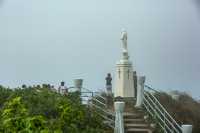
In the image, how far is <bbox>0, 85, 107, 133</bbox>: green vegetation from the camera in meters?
11.6

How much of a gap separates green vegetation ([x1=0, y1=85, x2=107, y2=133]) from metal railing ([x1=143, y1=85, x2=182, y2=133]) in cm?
201

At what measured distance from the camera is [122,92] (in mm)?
27766

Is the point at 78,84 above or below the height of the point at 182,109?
above

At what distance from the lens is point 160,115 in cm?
2469

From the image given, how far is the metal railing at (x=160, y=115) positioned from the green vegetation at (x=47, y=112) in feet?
6.60

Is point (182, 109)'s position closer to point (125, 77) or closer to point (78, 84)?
point (125, 77)

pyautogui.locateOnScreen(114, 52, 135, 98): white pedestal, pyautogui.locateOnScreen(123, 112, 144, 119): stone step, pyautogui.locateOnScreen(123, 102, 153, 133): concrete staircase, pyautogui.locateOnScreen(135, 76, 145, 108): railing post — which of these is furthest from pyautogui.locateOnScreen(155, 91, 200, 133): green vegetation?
pyautogui.locateOnScreen(123, 112, 144, 119): stone step

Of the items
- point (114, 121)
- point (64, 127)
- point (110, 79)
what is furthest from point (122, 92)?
point (64, 127)

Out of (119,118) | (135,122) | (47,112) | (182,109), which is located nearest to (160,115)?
(135,122)

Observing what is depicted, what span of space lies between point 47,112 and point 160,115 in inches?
217

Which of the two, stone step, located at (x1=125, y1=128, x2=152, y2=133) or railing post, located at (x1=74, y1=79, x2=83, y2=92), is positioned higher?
railing post, located at (x1=74, y1=79, x2=83, y2=92)

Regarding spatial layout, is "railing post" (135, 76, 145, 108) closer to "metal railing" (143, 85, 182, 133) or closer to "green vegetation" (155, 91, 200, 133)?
"metal railing" (143, 85, 182, 133)

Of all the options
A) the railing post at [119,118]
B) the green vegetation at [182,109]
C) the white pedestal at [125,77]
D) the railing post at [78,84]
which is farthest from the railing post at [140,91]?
the railing post at [119,118]

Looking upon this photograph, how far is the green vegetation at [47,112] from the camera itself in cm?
1165
